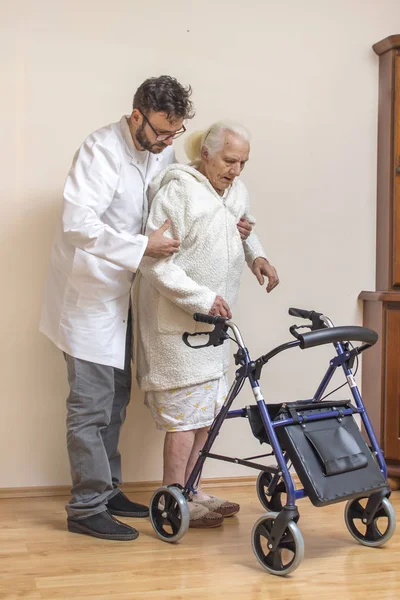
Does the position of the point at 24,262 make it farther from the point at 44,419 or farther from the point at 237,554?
the point at 237,554

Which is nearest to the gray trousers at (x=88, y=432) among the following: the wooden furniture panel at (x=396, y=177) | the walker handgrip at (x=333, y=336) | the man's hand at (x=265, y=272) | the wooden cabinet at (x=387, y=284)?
the man's hand at (x=265, y=272)

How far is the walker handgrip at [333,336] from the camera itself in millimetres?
2246

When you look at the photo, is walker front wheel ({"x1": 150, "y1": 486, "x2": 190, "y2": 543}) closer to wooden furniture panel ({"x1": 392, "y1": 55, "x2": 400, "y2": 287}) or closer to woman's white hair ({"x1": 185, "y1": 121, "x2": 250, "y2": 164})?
woman's white hair ({"x1": 185, "y1": 121, "x2": 250, "y2": 164})

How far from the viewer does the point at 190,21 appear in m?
3.24

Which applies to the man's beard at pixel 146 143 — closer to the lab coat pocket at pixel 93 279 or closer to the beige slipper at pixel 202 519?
the lab coat pocket at pixel 93 279

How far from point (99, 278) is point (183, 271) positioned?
27cm

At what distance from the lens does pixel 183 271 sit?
2643 mm

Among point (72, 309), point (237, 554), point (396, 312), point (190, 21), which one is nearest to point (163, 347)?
point (72, 309)

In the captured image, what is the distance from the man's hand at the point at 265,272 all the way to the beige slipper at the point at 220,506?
2.46 ft

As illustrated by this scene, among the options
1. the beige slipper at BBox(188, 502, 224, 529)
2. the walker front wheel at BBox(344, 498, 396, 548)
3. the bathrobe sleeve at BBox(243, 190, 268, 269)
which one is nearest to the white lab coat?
the bathrobe sleeve at BBox(243, 190, 268, 269)

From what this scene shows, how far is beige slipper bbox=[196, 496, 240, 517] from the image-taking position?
285 centimetres

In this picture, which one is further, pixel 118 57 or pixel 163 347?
pixel 118 57

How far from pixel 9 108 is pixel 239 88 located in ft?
2.96

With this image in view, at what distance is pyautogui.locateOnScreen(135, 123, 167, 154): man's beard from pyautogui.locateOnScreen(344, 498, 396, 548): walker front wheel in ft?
4.18
